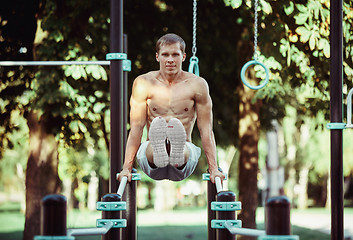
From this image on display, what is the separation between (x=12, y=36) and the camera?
407 inches

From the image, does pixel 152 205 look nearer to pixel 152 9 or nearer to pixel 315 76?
pixel 152 9

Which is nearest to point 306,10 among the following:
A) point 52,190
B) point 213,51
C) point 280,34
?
point 280,34

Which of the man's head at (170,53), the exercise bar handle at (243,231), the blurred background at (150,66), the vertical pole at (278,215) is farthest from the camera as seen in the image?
the blurred background at (150,66)

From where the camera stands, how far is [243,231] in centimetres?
381

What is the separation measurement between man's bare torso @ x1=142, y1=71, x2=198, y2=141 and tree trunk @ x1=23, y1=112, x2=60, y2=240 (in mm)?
4803

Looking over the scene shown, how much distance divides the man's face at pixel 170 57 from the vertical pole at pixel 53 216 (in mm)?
1890

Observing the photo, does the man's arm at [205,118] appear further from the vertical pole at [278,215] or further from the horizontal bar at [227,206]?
the vertical pole at [278,215]

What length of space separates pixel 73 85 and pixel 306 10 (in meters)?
3.80

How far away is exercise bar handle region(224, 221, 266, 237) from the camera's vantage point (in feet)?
11.8

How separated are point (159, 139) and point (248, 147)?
6.16 metres

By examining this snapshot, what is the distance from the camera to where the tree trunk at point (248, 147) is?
1038 cm

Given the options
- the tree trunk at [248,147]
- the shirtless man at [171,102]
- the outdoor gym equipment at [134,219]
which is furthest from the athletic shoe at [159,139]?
the tree trunk at [248,147]

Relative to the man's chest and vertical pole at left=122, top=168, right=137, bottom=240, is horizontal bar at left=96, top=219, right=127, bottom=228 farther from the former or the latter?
the man's chest

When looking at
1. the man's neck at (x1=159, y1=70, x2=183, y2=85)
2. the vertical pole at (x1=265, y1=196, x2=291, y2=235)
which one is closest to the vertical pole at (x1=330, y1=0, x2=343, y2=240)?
the man's neck at (x1=159, y1=70, x2=183, y2=85)
